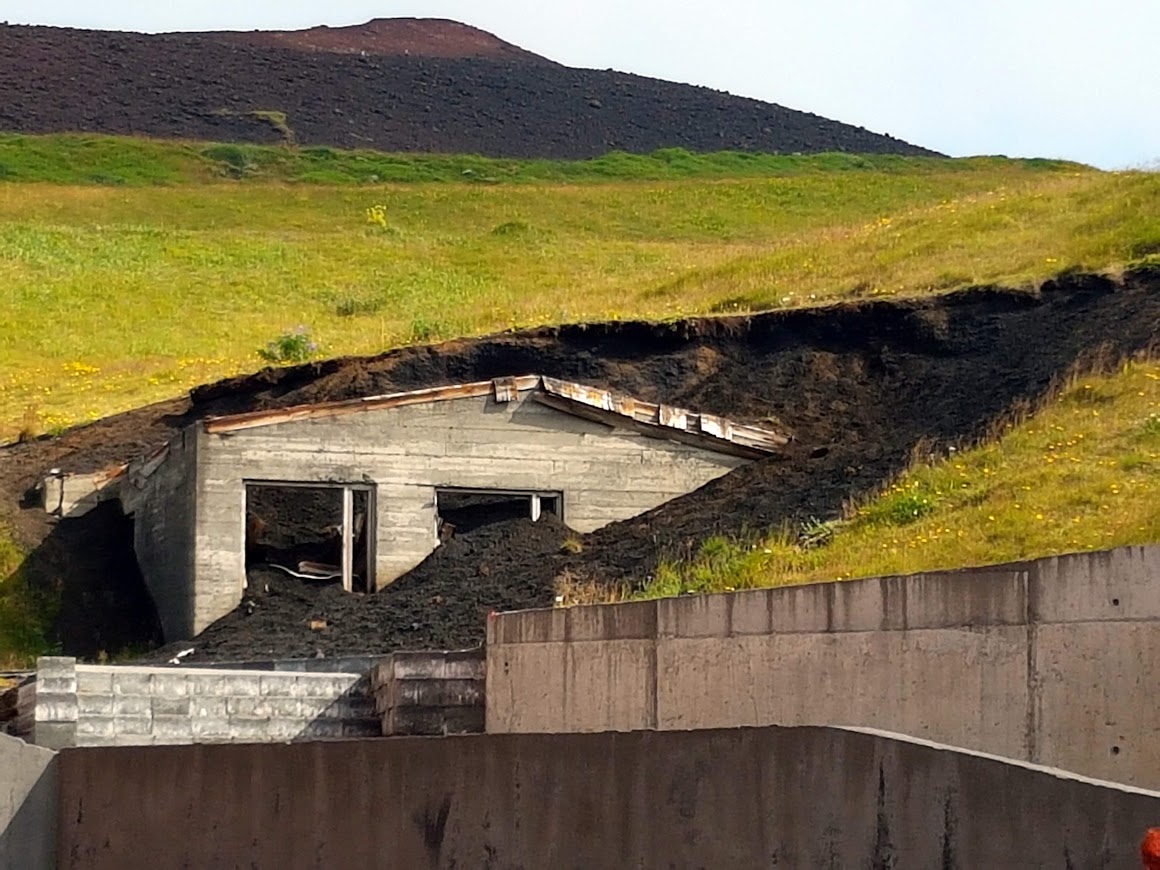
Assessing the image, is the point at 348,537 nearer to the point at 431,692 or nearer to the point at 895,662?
the point at 431,692

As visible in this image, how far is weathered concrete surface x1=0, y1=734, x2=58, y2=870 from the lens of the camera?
39.9 feet

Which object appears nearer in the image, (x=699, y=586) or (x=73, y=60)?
(x=699, y=586)

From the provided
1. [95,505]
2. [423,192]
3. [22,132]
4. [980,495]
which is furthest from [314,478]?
[22,132]

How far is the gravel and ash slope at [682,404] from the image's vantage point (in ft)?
80.0

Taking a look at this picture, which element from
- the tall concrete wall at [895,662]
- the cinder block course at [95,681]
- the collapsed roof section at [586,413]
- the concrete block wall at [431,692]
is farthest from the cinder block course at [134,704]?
the collapsed roof section at [586,413]

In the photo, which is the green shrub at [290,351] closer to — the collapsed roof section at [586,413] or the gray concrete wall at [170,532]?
the gray concrete wall at [170,532]

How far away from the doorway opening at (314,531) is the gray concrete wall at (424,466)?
250mm

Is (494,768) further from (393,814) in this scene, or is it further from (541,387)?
(541,387)

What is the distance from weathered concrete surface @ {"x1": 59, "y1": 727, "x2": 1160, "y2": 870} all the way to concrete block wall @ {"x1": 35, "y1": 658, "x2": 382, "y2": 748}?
513 cm

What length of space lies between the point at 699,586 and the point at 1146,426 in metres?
5.14

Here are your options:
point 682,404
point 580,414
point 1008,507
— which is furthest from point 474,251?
point 1008,507

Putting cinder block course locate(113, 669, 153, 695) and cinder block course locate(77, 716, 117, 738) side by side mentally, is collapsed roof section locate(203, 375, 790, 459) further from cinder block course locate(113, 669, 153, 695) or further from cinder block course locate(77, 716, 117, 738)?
cinder block course locate(77, 716, 117, 738)

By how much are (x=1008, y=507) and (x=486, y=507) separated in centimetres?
835

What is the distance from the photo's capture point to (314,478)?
26172mm
